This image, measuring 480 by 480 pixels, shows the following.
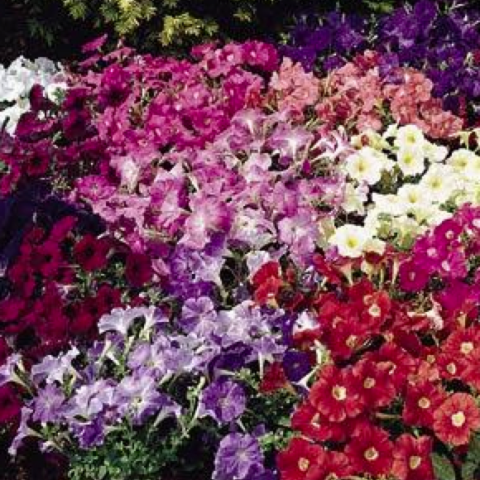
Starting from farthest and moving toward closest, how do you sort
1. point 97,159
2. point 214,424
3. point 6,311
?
point 97,159, point 6,311, point 214,424

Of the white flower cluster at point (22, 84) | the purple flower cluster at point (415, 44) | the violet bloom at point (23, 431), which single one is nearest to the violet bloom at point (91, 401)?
the violet bloom at point (23, 431)

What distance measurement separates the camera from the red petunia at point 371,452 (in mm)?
3389

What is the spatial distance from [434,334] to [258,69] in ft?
8.61

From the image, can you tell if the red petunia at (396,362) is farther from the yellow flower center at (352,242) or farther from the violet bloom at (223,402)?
the yellow flower center at (352,242)

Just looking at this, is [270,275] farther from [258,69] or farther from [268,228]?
[258,69]

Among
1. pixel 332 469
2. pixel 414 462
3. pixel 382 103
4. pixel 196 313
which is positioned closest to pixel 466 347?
pixel 414 462

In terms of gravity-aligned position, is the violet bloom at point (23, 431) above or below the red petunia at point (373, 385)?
below

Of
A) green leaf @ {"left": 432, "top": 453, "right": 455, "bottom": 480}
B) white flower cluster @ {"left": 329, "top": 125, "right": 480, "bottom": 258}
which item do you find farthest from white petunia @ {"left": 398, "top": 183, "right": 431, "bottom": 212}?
green leaf @ {"left": 432, "top": 453, "right": 455, "bottom": 480}

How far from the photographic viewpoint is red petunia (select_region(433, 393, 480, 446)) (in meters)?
3.39

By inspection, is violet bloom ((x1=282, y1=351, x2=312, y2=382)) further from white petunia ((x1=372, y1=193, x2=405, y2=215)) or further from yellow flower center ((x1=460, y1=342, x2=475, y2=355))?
white petunia ((x1=372, y1=193, x2=405, y2=215))

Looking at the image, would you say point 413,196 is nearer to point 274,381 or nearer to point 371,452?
point 274,381

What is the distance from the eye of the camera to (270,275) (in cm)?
401

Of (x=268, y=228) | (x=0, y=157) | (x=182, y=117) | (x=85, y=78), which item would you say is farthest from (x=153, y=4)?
(x=268, y=228)

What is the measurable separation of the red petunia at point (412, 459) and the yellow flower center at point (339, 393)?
21 centimetres
